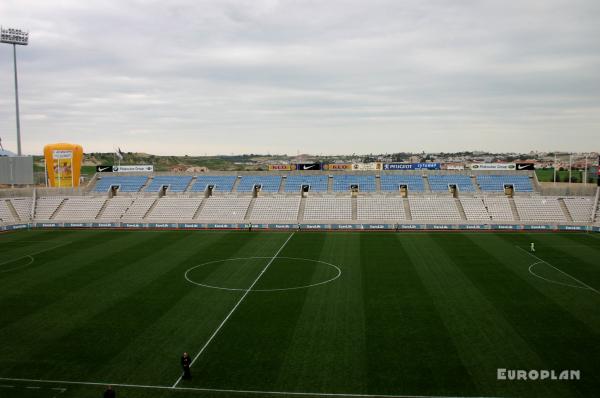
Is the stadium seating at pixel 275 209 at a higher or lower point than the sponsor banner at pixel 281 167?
lower

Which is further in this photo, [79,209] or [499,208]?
[79,209]

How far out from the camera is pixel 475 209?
5162 centimetres

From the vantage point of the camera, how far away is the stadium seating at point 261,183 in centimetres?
6022

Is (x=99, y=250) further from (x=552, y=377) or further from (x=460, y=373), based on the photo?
(x=552, y=377)

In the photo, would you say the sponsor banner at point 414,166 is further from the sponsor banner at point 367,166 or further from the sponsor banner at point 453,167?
the sponsor banner at point 367,166

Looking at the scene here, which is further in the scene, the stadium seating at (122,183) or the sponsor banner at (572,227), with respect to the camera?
the stadium seating at (122,183)

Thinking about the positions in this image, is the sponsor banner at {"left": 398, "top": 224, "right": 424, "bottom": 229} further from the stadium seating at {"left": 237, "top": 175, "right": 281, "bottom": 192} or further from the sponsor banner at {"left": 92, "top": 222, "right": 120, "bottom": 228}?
the sponsor banner at {"left": 92, "top": 222, "right": 120, "bottom": 228}

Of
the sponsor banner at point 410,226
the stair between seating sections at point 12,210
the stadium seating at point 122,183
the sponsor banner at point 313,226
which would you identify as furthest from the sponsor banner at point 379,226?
the stair between seating sections at point 12,210

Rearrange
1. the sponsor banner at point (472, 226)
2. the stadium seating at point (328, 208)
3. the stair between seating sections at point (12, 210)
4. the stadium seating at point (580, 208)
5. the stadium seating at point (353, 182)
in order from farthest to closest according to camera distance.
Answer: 1. the stadium seating at point (353, 182)
2. the stair between seating sections at point (12, 210)
3. the stadium seating at point (328, 208)
4. the stadium seating at point (580, 208)
5. the sponsor banner at point (472, 226)

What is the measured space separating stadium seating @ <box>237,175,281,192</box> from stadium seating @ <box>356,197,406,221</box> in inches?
478

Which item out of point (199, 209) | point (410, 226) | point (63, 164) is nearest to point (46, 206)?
point (63, 164)

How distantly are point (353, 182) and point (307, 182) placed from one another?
20.4 feet

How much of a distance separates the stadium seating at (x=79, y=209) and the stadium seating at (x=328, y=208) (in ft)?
85.0

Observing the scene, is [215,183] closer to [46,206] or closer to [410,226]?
[46,206]
